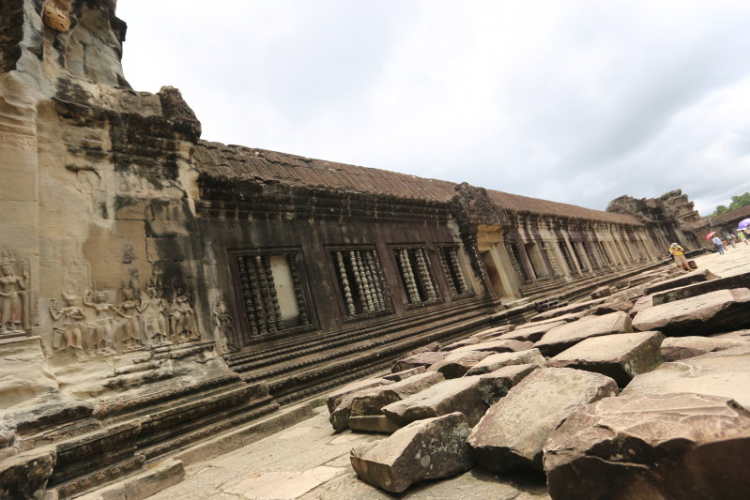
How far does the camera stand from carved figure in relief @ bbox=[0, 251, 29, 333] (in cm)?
318

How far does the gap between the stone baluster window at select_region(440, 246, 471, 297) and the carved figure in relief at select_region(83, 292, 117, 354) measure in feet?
21.0

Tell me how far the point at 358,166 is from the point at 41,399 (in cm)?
663

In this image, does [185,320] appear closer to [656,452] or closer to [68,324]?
[68,324]

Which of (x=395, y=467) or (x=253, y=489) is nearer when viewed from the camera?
(x=395, y=467)

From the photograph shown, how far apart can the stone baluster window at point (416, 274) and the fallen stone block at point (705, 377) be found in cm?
558

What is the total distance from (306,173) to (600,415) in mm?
6264

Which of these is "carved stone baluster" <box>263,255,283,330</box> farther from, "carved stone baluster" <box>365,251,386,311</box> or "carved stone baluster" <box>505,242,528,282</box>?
"carved stone baluster" <box>505,242,528,282</box>

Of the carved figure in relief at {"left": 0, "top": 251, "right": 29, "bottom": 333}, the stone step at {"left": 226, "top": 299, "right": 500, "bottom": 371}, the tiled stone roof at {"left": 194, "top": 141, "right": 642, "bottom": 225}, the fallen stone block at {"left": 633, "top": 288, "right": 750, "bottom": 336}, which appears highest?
the tiled stone roof at {"left": 194, "top": 141, "right": 642, "bottom": 225}

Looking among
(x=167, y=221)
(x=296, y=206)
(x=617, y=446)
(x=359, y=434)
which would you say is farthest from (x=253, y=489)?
(x=296, y=206)

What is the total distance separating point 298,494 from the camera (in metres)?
1.85

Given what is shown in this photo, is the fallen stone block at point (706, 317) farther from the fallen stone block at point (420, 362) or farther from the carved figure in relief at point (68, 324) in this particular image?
the carved figure in relief at point (68, 324)

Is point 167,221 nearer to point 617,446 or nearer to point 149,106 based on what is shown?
point 149,106

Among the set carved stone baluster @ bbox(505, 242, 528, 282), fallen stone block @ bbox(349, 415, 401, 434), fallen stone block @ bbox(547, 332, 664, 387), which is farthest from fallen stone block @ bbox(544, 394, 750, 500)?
carved stone baluster @ bbox(505, 242, 528, 282)

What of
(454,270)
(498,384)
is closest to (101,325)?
(498,384)
